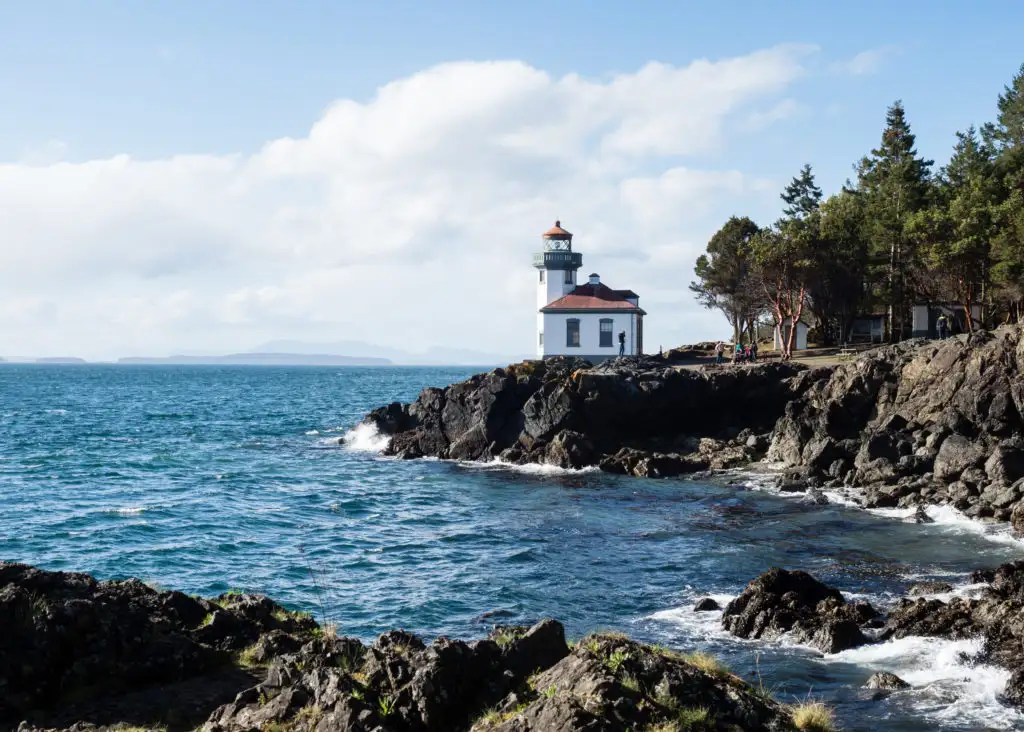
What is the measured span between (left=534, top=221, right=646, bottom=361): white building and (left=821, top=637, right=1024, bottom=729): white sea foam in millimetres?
57266

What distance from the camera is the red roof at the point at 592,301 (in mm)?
78062

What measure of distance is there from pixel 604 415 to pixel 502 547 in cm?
2185

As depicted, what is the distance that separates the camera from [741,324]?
3270 inches

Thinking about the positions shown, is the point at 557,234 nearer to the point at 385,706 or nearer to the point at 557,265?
the point at 557,265

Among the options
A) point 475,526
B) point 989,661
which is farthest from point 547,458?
point 989,661

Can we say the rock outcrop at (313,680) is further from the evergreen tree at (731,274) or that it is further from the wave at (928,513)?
the evergreen tree at (731,274)

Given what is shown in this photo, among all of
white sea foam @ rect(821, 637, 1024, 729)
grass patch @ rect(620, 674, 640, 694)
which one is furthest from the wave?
grass patch @ rect(620, 674, 640, 694)

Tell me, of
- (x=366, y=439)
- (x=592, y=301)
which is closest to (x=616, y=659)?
(x=366, y=439)

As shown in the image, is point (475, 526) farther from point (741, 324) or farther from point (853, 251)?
point (741, 324)

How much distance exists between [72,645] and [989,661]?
53.2 feet

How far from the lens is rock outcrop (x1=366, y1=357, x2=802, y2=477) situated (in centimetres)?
4919

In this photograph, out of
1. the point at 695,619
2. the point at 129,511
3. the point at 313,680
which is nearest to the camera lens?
the point at 313,680

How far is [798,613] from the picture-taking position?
20.0m

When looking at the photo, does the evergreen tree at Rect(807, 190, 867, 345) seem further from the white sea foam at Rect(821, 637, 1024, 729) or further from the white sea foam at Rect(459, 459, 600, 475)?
the white sea foam at Rect(821, 637, 1024, 729)
